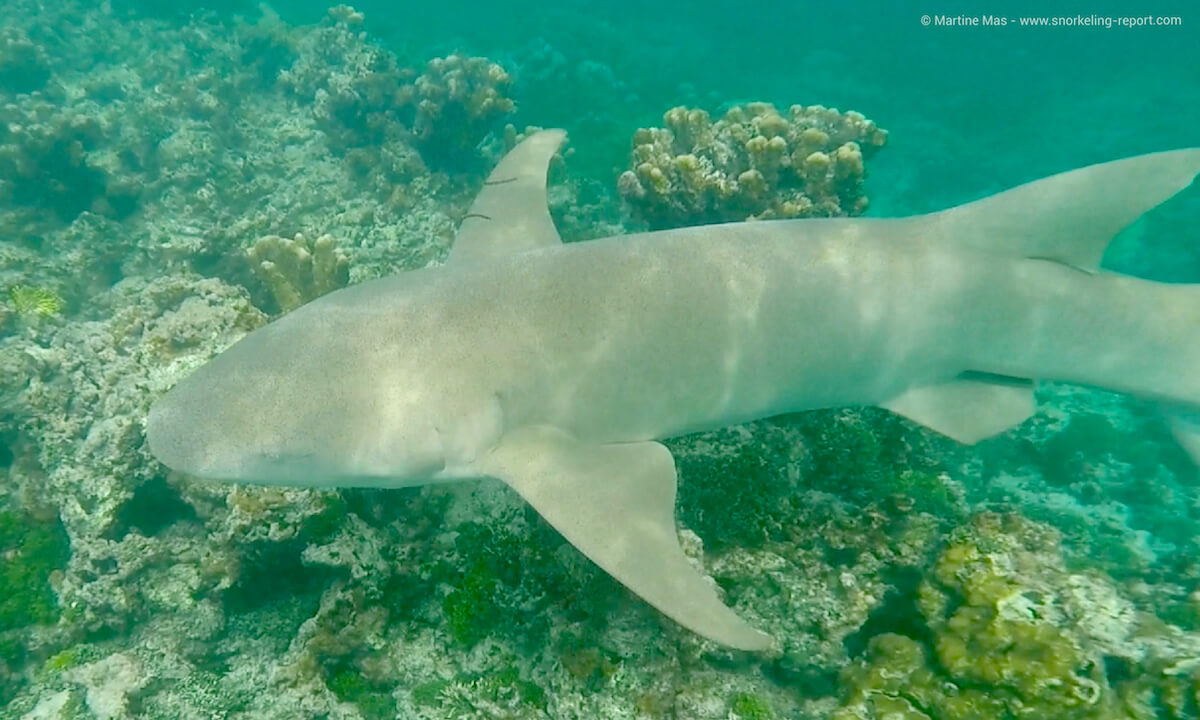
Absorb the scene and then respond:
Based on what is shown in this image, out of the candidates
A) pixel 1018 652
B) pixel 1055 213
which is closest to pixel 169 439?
pixel 1018 652

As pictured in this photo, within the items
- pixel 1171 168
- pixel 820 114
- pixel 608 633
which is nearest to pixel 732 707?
pixel 608 633

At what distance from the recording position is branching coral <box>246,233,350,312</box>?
5680 millimetres

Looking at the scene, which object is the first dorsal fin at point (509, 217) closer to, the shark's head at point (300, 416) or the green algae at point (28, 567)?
the shark's head at point (300, 416)

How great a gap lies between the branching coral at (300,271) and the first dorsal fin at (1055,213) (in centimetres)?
429

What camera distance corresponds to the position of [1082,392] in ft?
26.8

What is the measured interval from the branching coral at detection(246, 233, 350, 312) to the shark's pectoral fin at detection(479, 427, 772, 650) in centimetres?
307

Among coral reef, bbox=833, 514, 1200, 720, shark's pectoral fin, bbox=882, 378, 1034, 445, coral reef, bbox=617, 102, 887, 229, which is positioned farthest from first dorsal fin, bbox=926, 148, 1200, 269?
coral reef, bbox=617, 102, 887, 229

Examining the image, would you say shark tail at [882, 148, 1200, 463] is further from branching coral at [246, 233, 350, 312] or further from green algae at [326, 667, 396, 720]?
branching coral at [246, 233, 350, 312]

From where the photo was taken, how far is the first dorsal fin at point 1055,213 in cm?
387

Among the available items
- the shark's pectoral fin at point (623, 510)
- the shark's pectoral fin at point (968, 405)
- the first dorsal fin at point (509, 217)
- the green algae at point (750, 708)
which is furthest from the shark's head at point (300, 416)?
the shark's pectoral fin at point (968, 405)

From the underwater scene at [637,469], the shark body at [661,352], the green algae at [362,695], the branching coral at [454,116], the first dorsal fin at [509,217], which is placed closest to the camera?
the shark body at [661,352]

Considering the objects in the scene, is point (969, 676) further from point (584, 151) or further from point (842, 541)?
point (584, 151)

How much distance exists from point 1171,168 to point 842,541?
2705 mm

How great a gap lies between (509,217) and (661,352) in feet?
5.24
